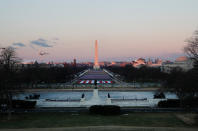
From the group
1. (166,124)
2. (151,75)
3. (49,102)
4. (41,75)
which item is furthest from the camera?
(151,75)

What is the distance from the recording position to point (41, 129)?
12398mm

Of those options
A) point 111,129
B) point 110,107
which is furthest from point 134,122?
point 110,107

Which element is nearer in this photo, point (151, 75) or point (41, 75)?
point (41, 75)

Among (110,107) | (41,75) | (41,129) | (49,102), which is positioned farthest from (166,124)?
(41,75)

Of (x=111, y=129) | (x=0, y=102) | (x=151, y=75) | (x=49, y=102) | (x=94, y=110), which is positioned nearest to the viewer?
(x=111, y=129)

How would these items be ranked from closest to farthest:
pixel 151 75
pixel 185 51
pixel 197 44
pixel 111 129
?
pixel 111 129 < pixel 197 44 < pixel 185 51 < pixel 151 75

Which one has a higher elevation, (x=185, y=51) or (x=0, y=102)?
(x=185, y=51)

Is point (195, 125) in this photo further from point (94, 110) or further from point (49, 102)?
point (49, 102)

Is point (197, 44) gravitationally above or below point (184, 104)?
above

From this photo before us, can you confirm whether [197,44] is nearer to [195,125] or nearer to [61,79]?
[195,125]

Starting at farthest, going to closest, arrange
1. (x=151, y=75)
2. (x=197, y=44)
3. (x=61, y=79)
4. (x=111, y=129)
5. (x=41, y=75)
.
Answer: (x=151, y=75) → (x=61, y=79) → (x=41, y=75) → (x=197, y=44) → (x=111, y=129)

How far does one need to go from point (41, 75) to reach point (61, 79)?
6856mm

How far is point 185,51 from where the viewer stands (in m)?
17.6

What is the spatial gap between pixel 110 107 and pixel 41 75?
38.5 meters
